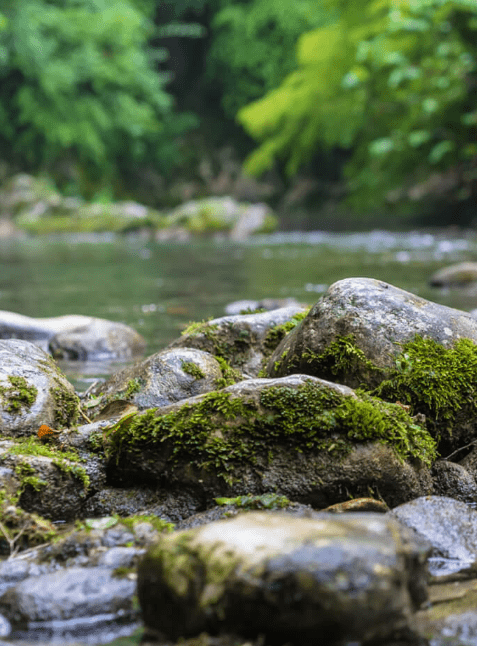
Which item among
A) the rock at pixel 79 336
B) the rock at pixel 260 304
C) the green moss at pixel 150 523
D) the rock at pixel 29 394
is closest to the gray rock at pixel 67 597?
the green moss at pixel 150 523

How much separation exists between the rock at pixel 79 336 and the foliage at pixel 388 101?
11.9 metres

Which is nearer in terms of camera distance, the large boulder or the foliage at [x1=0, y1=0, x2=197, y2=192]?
the large boulder

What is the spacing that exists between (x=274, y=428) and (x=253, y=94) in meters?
32.9

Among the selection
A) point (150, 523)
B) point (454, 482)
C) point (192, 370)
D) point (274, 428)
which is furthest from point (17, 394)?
point (454, 482)

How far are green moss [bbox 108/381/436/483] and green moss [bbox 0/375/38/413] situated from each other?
22.8 inches

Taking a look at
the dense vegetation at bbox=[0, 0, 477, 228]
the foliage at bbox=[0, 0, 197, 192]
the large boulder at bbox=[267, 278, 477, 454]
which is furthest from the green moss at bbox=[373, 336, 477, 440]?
the foliage at bbox=[0, 0, 197, 192]

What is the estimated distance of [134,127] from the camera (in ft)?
100

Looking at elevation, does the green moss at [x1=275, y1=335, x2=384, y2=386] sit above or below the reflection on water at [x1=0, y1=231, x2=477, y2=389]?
above

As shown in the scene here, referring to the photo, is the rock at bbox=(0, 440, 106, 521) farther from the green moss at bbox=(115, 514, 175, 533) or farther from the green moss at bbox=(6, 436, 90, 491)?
the green moss at bbox=(115, 514, 175, 533)

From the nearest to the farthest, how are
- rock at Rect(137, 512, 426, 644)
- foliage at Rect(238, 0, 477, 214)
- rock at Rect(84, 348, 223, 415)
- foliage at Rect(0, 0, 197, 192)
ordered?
rock at Rect(137, 512, 426, 644) < rock at Rect(84, 348, 223, 415) < foliage at Rect(238, 0, 477, 214) < foliage at Rect(0, 0, 197, 192)

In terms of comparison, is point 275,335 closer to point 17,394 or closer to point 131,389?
→ point 131,389

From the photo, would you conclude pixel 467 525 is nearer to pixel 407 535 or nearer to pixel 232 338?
pixel 407 535

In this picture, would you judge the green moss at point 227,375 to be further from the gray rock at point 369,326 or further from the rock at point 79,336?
the rock at point 79,336

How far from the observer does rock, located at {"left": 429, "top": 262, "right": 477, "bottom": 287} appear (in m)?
9.29
